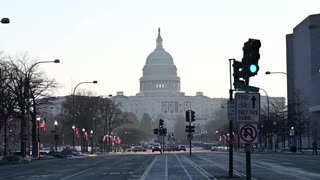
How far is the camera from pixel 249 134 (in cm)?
1989

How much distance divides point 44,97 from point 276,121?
115 ft

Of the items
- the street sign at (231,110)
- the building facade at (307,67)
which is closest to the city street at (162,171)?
the street sign at (231,110)

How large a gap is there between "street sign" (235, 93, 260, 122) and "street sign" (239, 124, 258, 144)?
226 mm

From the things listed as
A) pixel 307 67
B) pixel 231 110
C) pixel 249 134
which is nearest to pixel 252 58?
pixel 249 134

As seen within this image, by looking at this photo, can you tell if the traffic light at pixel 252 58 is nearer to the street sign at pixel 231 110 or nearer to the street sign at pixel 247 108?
the street sign at pixel 247 108

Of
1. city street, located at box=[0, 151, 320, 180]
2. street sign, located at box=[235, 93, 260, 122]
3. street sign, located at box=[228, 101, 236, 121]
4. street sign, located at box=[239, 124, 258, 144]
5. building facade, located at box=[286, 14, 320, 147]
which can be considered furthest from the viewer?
building facade, located at box=[286, 14, 320, 147]

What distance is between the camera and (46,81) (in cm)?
8100

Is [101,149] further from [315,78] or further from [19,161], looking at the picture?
[19,161]

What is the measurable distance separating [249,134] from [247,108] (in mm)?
763

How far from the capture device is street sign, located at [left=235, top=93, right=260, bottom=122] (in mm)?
20078

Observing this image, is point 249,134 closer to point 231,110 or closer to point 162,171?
point 231,110

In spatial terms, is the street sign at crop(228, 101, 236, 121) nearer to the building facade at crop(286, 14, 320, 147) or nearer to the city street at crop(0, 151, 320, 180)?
the city street at crop(0, 151, 320, 180)

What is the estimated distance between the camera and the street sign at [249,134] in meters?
19.9

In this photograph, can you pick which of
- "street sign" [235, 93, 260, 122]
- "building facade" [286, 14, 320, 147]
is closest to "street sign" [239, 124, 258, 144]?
"street sign" [235, 93, 260, 122]
